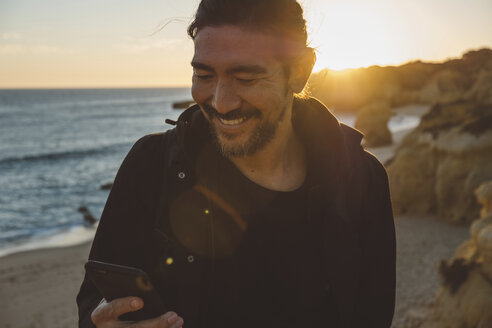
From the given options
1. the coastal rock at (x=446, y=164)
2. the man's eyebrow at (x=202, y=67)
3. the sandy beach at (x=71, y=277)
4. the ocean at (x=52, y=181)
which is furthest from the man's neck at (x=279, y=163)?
the ocean at (x=52, y=181)

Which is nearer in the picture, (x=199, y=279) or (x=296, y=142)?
(x=199, y=279)

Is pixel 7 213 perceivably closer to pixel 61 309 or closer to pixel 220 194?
pixel 61 309

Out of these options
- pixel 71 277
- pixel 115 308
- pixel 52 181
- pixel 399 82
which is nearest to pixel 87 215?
pixel 71 277

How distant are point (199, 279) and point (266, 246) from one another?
41 cm

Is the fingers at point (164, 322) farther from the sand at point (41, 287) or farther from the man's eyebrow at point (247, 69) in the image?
the sand at point (41, 287)

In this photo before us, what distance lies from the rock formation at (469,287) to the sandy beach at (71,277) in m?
1.30

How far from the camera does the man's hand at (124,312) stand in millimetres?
1355

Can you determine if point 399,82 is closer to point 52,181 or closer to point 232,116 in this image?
point 52,181

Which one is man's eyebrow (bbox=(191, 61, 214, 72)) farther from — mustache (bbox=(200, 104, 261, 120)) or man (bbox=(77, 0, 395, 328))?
mustache (bbox=(200, 104, 261, 120))

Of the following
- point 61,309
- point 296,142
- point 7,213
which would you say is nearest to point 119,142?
point 7,213

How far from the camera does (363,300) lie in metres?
2.10

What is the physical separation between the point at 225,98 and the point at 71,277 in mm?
9300

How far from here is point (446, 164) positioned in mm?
9945

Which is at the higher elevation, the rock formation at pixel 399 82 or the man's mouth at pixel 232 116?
the man's mouth at pixel 232 116
